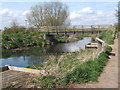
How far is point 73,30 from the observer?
31906 mm

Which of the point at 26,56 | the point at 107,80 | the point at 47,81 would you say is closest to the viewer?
the point at 47,81

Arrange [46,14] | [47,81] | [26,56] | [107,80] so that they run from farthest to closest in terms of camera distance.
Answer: [46,14] < [26,56] < [107,80] < [47,81]

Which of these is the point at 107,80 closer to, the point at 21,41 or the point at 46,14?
the point at 21,41

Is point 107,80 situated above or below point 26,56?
above

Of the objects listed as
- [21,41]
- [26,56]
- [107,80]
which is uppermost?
[21,41]

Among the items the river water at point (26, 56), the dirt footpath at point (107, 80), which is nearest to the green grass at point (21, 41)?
the river water at point (26, 56)

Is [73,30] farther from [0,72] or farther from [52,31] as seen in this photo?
[0,72]

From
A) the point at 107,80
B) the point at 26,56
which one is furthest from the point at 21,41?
the point at 107,80

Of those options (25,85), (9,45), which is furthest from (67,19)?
(25,85)

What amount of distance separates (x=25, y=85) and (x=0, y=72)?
10.4 feet

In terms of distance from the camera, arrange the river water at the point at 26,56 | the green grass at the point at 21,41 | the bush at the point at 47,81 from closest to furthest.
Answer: the bush at the point at 47,81
the river water at the point at 26,56
the green grass at the point at 21,41

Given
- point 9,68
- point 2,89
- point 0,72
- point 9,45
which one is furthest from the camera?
point 9,45

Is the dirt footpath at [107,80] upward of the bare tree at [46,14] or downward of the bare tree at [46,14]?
downward

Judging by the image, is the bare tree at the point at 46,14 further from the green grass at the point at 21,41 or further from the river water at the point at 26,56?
the river water at the point at 26,56
